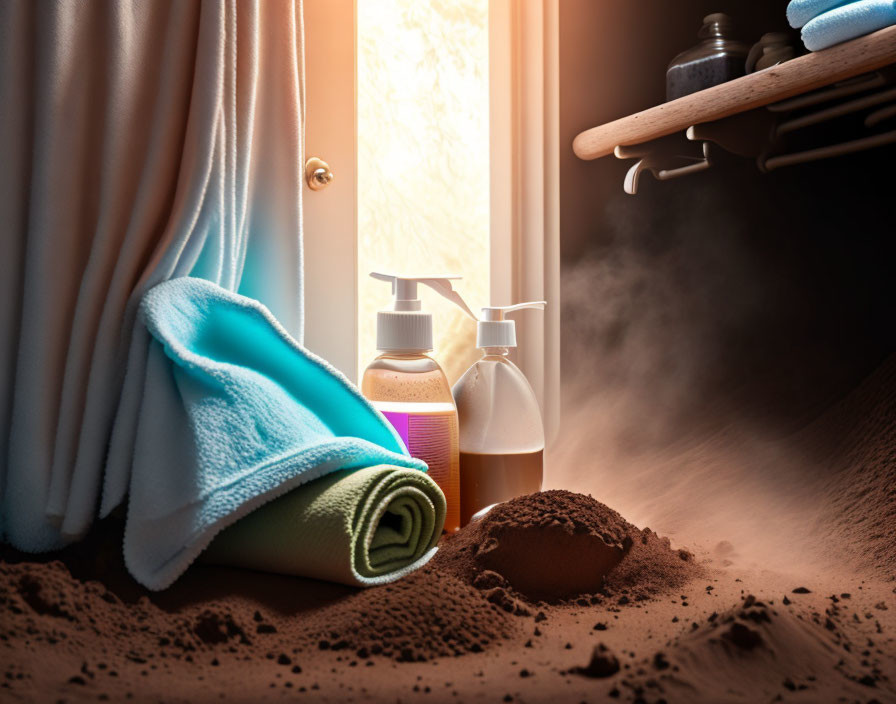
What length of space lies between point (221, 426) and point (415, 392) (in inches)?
9.0

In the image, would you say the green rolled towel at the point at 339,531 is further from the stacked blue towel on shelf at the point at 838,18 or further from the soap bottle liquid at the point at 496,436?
the stacked blue towel on shelf at the point at 838,18

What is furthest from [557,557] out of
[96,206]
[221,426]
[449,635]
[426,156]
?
[426,156]

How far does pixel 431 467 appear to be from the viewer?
77cm

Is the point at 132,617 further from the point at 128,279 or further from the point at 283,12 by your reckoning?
the point at 283,12

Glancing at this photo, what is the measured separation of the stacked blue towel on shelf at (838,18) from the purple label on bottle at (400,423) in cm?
50

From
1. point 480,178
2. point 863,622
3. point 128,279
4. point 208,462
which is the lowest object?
point 863,622

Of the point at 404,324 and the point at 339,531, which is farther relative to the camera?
the point at 404,324

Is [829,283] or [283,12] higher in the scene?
[283,12]

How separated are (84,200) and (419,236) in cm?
43

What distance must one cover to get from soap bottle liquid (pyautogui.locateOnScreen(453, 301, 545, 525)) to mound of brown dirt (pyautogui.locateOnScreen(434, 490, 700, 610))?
0.46 feet

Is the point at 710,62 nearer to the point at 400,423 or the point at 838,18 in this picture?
the point at 838,18

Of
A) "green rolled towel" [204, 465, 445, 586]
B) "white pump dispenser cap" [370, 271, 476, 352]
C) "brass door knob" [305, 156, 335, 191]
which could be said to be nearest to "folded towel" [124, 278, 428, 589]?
"green rolled towel" [204, 465, 445, 586]

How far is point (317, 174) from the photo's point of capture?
88 cm

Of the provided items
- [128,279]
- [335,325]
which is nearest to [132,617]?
[128,279]
